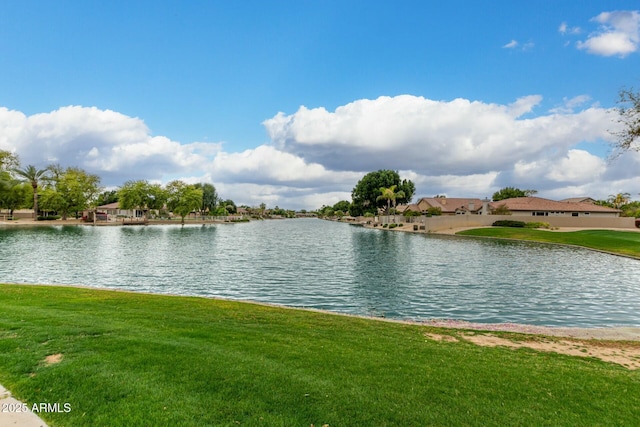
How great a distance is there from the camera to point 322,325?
1007cm

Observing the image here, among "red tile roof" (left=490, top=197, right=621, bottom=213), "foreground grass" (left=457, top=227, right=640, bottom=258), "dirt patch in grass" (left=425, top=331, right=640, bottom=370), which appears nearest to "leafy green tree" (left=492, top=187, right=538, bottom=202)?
"red tile roof" (left=490, top=197, right=621, bottom=213)

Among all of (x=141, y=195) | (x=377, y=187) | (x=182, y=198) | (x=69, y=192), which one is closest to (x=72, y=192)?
(x=69, y=192)

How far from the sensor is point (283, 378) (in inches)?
221

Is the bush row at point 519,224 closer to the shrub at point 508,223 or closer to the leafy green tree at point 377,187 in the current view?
the shrub at point 508,223

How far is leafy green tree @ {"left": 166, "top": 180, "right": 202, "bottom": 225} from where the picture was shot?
326 ft

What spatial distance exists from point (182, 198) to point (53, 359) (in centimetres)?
9944

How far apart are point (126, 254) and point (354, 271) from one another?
19836mm

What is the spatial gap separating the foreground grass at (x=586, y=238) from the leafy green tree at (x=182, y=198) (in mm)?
70481

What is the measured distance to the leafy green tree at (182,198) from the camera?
9950 cm

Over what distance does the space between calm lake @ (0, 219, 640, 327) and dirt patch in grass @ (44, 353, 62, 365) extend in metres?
10.2

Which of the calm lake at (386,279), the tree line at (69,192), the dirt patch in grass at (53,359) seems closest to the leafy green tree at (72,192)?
the tree line at (69,192)

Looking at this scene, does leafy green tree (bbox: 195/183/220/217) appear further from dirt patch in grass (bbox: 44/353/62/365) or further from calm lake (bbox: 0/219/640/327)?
dirt patch in grass (bbox: 44/353/62/365)

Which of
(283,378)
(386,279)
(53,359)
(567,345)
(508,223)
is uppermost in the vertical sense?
(508,223)

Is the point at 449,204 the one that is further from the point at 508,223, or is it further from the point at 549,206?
the point at 508,223
